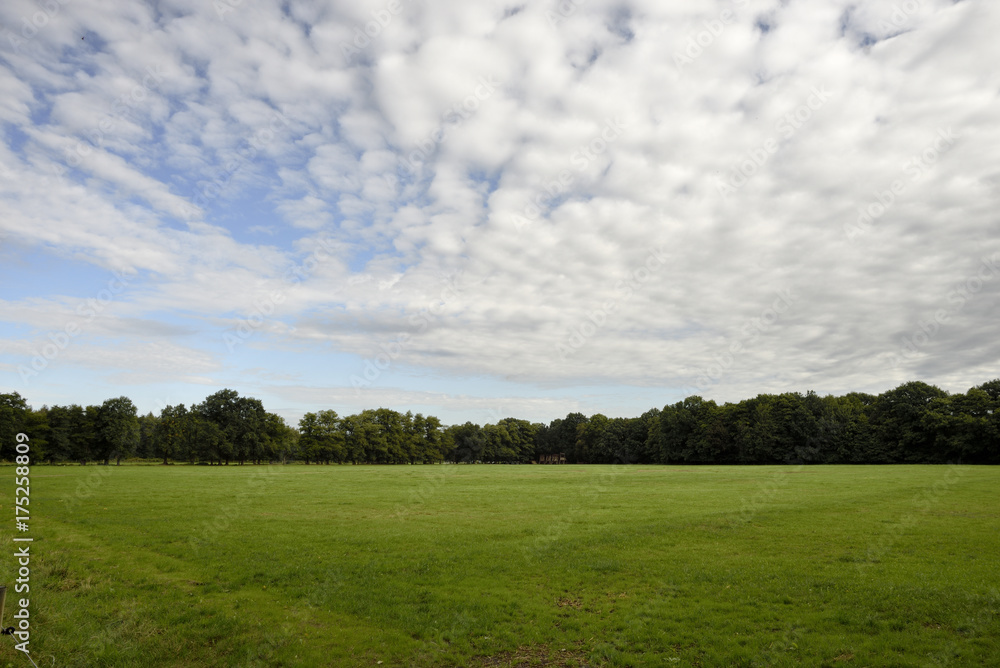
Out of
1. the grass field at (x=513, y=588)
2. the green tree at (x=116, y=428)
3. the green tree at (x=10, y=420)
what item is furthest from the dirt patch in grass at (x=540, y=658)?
the green tree at (x=116, y=428)

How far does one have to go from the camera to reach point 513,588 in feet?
54.6

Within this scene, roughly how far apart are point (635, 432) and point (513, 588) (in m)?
157

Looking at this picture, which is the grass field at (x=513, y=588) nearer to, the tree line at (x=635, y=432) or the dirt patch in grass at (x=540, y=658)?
the dirt patch in grass at (x=540, y=658)

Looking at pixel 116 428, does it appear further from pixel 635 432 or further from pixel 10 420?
pixel 635 432

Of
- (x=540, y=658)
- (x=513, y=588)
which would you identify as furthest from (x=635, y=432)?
(x=540, y=658)

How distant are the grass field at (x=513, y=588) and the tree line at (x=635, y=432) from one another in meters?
86.9

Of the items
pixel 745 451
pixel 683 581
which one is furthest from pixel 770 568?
pixel 745 451

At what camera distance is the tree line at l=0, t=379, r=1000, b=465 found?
96188 millimetres

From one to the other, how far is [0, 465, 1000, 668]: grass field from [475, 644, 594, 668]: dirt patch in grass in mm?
67

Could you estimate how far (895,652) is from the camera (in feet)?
36.6

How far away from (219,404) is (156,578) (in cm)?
13045

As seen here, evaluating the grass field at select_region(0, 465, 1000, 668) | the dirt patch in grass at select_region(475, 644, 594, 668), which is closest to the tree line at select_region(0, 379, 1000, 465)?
the grass field at select_region(0, 465, 1000, 668)

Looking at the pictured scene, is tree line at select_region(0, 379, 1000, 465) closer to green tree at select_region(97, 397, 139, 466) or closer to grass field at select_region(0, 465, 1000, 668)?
green tree at select_region(97, 397, 139, 466)

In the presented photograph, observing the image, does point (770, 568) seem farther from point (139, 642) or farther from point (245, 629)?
point (139, 642)
